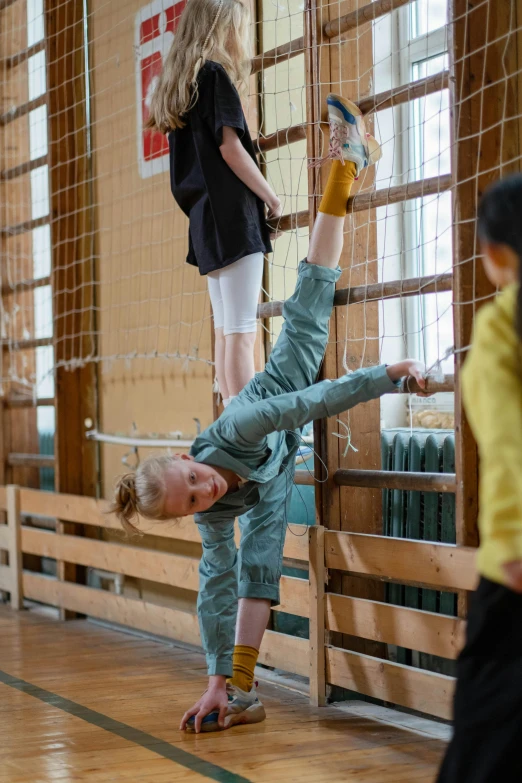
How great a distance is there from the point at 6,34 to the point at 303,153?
2.27m

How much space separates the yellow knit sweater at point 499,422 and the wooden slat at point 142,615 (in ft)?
5.52

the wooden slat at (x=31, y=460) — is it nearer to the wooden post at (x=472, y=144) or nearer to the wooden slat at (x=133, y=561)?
the wooden slat at (x=133, y=561)

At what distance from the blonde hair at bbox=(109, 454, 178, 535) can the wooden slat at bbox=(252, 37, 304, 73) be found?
4.04 ft

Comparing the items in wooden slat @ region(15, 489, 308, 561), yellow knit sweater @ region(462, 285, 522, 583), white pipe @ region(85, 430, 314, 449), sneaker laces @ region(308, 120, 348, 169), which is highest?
sneaker laces @ region(308, 120, 348, 169)

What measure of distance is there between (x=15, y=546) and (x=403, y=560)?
236 centimetres

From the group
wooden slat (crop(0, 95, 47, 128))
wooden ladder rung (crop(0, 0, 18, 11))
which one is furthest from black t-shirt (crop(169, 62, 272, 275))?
wooden ladder rung (crop(0, 0, 18, 11))

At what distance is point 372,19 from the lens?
2.56 m

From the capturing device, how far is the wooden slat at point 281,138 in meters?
2.82

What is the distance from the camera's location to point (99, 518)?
3719mm

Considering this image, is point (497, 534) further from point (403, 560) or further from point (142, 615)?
point (142, 615)

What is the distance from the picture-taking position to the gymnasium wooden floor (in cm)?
205

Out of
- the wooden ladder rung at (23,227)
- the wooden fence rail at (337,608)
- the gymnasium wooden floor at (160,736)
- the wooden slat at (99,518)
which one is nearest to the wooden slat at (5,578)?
the wooden slat at (99,518)

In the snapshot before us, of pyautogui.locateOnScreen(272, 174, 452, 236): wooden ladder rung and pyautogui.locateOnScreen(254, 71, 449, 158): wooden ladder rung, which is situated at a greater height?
pyautogui.locateOnScreen(254, 71, 449, 158): wooden ladder rung

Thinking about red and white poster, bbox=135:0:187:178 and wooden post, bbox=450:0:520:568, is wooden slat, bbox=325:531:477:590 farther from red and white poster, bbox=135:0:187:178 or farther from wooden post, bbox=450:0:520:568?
red and white poster, bbox=135:0:187:178
